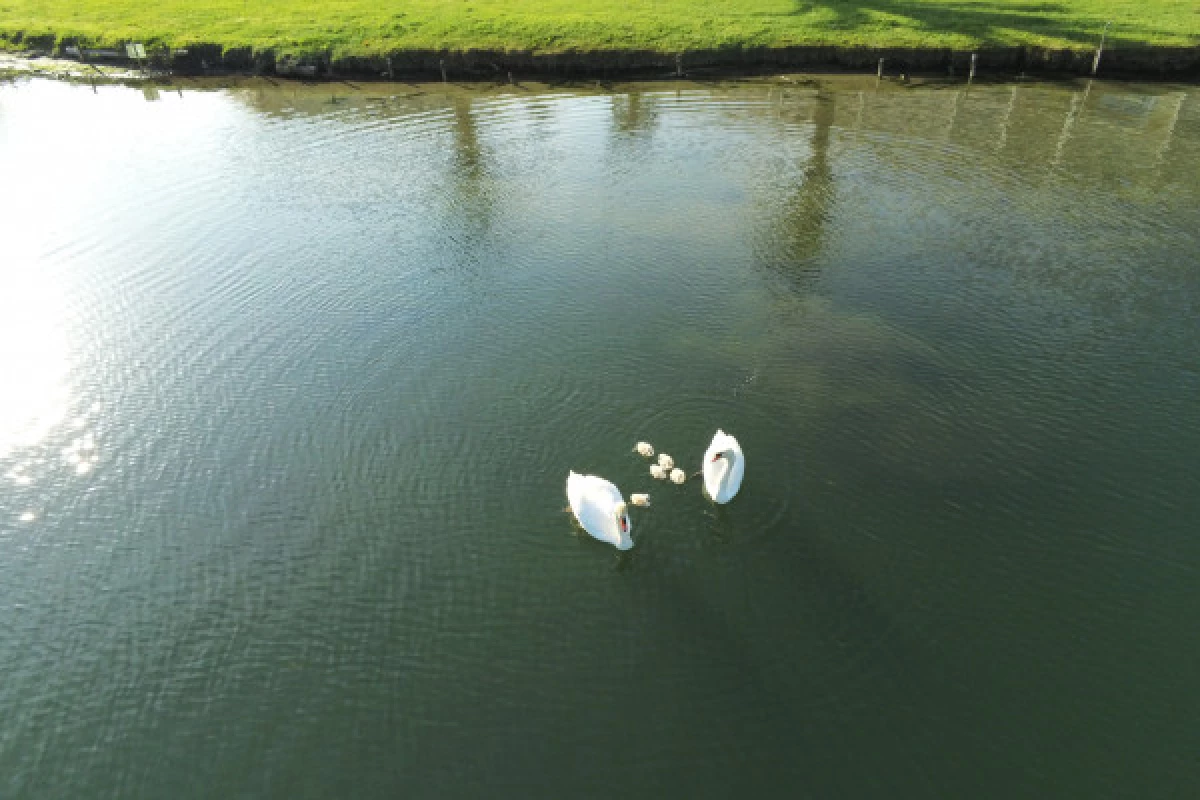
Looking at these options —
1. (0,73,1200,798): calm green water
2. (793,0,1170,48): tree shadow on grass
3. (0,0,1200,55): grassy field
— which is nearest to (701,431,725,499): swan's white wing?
(0,73,1200,798): calm green water

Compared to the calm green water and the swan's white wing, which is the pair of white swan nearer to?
the swan's white wing

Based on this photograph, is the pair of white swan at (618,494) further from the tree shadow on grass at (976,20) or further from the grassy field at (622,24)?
the tree shadow on grass at (976,20)

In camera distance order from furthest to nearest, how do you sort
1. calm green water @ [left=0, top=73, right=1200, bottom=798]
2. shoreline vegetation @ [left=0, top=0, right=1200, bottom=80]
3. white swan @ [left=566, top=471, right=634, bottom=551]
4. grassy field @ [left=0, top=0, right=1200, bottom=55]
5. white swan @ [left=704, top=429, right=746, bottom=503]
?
1. grassy field @ [left=0, top=0, right=1200, bottom=55]
2. shoreline vegetation @ [left=0, top=0, right=1200, bottom=80]
3. white swan @ [left=704, top=429, right=746, bottom=503]
4. white swan @ [left=566, top=471, right=634, bottom=551]
5. calm green water @ [left=0, top=73, right=1200, bottom=798]

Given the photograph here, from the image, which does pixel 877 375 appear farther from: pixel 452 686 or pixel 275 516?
pixel 275 516

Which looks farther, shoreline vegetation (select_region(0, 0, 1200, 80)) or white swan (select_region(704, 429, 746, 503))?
shoreline vegetation (select_region(0, 0, 1200, 80))

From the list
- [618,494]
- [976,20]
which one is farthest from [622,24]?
[618,494]

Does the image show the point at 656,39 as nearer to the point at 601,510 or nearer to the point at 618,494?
the point at 618,494

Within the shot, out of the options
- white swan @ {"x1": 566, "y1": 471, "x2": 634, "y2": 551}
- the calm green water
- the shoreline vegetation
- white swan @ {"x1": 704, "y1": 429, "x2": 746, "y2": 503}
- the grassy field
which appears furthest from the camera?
the grassy field
